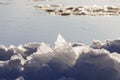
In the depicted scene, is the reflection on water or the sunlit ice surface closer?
the sunlit ice surface

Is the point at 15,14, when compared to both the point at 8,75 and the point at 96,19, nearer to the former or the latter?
the point at 96,19

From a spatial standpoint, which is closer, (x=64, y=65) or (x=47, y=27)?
(x=64, y=65)

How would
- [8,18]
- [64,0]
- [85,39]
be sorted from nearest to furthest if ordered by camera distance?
[85,39], [8,18], [64,0]

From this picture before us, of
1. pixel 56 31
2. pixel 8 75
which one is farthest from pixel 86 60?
pixel 56 31

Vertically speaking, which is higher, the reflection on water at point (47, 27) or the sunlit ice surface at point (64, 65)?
the sunlit ice surface at point (64, 65)

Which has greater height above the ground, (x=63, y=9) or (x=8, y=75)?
(x=8, y=75)

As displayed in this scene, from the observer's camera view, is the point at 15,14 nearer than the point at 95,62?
No

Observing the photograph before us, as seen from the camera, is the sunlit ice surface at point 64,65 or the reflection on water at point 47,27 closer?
the sunlit ice surface at point 64,65

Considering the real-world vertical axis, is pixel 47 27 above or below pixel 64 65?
below
